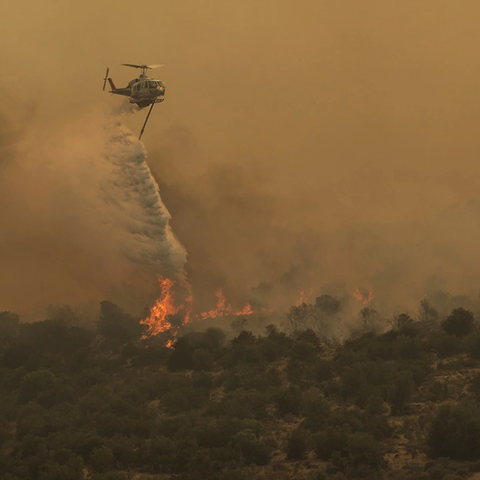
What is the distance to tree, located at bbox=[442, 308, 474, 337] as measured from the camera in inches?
3091

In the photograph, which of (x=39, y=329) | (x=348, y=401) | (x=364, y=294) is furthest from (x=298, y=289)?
(x=348, y=401)

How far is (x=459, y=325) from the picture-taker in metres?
78.7

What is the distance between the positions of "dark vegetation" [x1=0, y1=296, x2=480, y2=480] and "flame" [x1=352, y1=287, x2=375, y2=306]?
2369cm

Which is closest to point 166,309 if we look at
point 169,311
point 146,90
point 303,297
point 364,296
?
point 169,311

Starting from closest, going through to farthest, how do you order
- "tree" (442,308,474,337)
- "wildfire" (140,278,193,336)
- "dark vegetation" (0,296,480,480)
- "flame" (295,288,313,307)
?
"dark vegetation" (0,296,480,480) < "tree" (442,308,474,337) < "wildfire" (140,278,193,336) < "flame" (295,288,313,307)

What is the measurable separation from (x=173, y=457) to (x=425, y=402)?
57.2 feet

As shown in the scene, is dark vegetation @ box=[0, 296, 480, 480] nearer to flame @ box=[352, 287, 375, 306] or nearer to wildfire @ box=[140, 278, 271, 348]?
wildfire @ box=[140, 278, 271, 348]

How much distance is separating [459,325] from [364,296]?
40831 millimetres

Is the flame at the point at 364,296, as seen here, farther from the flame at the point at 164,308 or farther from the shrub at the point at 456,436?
the shrub at the point at 456,436

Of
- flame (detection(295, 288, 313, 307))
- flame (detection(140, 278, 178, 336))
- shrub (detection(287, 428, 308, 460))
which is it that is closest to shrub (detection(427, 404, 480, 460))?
shrub (detection(287, 428, 308, 460))

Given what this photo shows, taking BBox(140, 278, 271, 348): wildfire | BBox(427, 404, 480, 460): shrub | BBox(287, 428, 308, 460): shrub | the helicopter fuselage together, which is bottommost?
BBox(427, 404, 480, 460): shrub

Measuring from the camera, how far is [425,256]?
13388cm

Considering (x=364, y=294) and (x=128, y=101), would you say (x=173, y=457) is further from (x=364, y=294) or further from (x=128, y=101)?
(x=364, y=294)

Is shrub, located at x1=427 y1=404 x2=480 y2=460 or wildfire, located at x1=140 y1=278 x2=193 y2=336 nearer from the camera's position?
shrub, located at x1=427 y1=404 x2=480 y2=460
